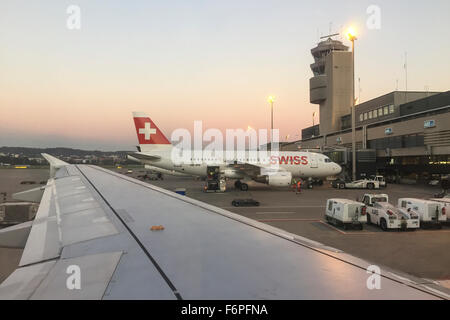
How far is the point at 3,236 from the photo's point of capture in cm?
343

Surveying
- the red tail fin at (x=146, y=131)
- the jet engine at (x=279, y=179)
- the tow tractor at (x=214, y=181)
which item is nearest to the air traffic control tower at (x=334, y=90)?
the jet engine at (x=279, y=179)

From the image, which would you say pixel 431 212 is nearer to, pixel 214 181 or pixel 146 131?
pixel 214 181

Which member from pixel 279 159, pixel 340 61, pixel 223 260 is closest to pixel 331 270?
pixel 223 260

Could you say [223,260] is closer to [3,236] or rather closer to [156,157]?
[3,236]

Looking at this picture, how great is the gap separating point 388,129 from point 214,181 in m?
27.3

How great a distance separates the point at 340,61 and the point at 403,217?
196 feet

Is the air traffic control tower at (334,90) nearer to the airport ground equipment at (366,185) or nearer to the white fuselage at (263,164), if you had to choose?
the airport ground equipment at (366,185)

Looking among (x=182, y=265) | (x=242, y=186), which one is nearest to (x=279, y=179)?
(x=242, y=186)

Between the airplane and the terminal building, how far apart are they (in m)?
10.9

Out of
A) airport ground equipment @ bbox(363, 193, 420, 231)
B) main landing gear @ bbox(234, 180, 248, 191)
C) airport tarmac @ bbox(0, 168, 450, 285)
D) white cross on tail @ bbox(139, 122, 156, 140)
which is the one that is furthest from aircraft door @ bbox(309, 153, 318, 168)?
white cross on tail @ bbox(139, 122, 156, 140)

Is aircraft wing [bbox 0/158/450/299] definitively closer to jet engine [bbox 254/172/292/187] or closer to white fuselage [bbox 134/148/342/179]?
jet engine [bbox 254/172/292/187]

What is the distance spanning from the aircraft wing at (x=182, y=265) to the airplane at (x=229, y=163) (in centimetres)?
2419

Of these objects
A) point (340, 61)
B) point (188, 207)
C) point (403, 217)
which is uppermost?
point (340, 61)
